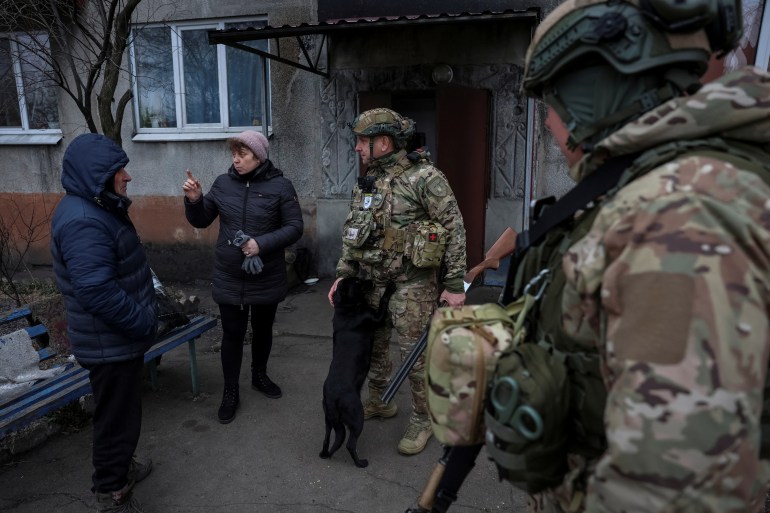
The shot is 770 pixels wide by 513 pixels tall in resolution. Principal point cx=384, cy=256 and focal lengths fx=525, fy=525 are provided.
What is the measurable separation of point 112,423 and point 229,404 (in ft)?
3.66

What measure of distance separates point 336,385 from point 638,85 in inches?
91.3

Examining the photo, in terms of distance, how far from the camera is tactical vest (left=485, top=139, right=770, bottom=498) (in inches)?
36.4

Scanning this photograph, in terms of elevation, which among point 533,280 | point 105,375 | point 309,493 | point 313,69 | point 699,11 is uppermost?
point 313,69

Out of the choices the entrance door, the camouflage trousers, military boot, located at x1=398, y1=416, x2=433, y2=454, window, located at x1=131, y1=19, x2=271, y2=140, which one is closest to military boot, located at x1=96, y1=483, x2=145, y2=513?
military boot, located at x1=398, y1=416, x2=433, y2=454

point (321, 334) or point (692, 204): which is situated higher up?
point (692, 204)

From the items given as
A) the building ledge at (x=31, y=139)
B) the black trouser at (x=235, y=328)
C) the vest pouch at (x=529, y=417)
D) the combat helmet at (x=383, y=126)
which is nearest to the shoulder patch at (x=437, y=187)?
the combat helmet at (x=383, y=126)

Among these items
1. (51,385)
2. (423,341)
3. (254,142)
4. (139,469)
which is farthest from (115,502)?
(254,142)

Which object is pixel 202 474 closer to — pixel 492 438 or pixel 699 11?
pixel 492 438

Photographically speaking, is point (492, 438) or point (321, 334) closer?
point (492, 438)

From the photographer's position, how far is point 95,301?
2.31m

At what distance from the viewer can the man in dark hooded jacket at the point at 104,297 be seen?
2.32 meters

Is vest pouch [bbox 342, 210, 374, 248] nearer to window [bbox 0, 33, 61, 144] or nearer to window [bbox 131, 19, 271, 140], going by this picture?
window [bbox 131, 19, 271, 140]

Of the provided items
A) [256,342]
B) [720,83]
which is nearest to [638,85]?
[720,83]

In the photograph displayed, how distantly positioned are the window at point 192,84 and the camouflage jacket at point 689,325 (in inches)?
259
